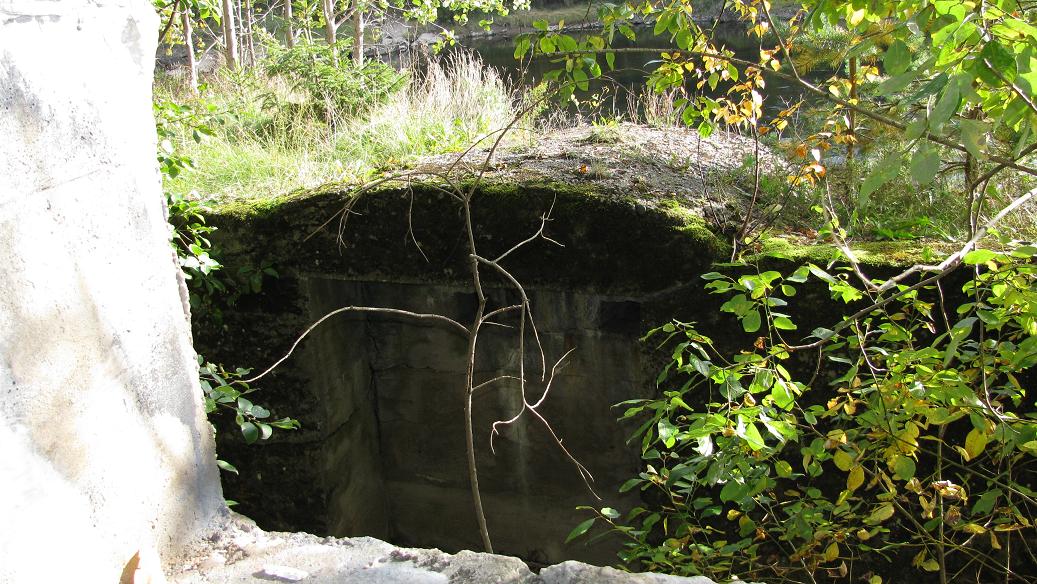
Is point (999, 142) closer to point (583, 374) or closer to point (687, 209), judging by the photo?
point (687, 209)

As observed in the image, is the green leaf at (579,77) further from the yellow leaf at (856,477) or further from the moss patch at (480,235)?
the yellow leaf at (856,477)

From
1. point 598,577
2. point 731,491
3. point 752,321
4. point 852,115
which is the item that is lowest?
point 731,491

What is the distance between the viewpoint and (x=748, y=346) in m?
3.27

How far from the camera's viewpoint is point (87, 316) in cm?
154

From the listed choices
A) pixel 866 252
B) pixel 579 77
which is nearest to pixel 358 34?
pixel 579 77

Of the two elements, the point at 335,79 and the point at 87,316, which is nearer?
the point at 87,316

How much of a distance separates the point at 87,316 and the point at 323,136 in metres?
A: 4.87

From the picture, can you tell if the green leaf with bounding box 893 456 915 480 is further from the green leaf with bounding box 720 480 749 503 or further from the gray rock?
the gray rock

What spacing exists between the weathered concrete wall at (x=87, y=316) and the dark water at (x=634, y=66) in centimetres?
512

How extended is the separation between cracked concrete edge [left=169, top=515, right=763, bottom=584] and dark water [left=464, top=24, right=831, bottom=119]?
17.2ft

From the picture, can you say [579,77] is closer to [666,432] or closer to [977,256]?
[666,432]

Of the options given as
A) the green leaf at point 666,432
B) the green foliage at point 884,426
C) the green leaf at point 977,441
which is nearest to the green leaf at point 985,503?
the green foliage at point 884,426

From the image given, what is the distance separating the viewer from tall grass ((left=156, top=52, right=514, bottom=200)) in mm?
4809

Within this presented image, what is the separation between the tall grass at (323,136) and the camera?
481cm
